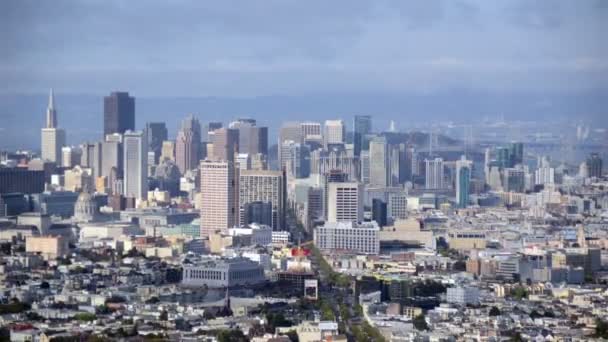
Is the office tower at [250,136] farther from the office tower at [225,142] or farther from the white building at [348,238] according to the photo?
the white building at [348,238]

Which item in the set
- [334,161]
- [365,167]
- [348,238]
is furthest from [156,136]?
[348,238]

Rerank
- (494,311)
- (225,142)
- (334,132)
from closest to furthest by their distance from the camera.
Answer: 1. (494,311)
2. (225,142)
3. (334,132)

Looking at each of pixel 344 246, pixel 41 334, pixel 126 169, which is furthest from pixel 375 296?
pixel 126 169

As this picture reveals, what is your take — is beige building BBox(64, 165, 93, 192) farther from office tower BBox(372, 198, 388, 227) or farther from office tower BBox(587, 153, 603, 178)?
office tower BBox(587, 153, 603, 178)

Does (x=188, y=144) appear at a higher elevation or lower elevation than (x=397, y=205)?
higher

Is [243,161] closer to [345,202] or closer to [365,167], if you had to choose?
[365,167]

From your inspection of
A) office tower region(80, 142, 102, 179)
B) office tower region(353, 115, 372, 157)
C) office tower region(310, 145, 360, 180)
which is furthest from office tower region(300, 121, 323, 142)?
office tower region(80, 142, 102, 179)

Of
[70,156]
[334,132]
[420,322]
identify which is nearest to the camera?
[420,322]
